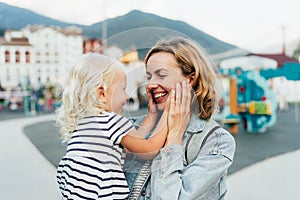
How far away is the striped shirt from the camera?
2.95 feet

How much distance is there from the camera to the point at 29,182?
3811mm

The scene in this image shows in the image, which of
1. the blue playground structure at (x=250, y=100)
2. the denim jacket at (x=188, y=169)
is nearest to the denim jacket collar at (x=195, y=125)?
the denim jacket at (x=188, y=169)

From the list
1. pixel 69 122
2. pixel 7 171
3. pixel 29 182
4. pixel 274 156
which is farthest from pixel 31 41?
pixel 69 122

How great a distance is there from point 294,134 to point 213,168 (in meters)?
7.02

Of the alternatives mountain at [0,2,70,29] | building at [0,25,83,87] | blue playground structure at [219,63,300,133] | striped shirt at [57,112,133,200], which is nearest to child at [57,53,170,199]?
striped shirt at [57,112,133,200]

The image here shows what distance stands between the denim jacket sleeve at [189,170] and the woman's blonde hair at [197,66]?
2.3 inches

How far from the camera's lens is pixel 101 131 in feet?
2.97

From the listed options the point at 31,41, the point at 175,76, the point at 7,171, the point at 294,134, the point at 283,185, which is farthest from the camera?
the point at 294,134

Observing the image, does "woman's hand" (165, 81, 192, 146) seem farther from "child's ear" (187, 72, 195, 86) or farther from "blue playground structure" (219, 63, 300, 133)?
"blue playground structure" (219, 63, 300, 133)

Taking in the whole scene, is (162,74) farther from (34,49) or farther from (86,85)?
(34,49)

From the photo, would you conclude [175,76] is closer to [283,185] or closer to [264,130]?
[283,185]

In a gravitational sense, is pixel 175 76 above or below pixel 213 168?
above

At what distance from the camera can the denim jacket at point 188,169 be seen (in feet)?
2.82

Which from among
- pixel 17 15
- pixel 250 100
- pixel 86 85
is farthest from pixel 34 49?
pixel 250 100
